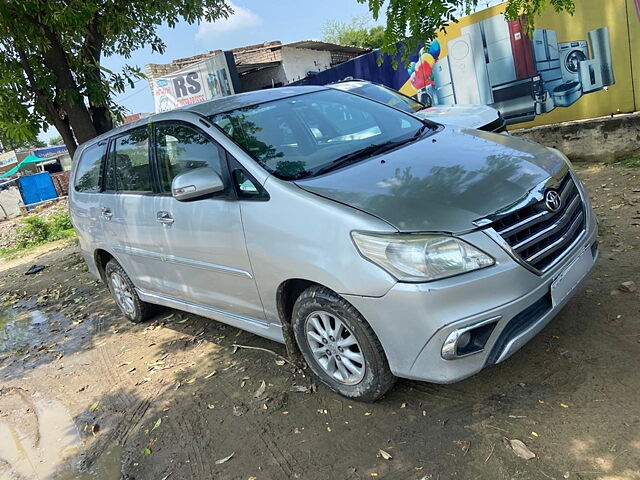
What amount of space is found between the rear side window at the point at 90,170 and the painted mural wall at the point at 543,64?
432cm

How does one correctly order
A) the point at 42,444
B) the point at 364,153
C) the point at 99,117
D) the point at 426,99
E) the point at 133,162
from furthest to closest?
the point at 426,99 < the point at 99,117 < the point at 133,162 < the point at 42,444 < the point at 364,153

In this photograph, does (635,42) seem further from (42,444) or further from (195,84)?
(195,84)

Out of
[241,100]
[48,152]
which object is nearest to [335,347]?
[241,100]

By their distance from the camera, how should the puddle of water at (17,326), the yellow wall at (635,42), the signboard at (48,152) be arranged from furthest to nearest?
the signboard at (48,152) < the yellow wall at (635,42) < the puddle of water at (17,326)

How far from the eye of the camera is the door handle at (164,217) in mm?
3686

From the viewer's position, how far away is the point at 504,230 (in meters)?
2.44

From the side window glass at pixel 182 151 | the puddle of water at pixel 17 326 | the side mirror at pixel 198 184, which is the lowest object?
the puddle of water at pixel 17 326

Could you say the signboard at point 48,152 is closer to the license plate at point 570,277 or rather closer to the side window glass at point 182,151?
the side window glass at point 182,151

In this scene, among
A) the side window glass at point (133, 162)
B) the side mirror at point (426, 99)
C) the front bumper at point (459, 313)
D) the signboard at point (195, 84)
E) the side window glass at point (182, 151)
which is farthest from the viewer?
the signboard at point (195, 84)

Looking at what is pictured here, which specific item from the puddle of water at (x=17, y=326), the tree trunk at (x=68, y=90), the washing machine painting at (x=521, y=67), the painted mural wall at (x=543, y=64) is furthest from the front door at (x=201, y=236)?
the washing machine painting at (x=521, y=67)

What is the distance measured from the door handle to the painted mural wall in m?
4.57

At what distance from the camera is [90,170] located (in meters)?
5.07

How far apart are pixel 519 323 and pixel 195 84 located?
15.9 m

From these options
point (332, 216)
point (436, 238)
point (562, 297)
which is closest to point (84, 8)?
point (332, 216)
